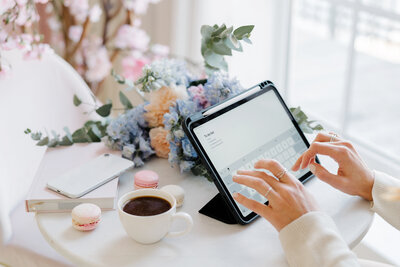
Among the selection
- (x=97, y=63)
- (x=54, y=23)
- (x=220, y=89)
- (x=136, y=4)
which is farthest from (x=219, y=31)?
(x=54, y=23)

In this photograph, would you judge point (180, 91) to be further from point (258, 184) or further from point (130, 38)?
point (130, 38)

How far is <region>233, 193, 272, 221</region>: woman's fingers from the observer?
96 centimetres

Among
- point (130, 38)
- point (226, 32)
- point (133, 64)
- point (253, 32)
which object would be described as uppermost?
point (226, 32)

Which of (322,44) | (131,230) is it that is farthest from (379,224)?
(322,44)

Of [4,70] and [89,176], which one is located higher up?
[4,70]

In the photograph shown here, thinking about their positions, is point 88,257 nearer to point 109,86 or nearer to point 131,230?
point 131,230

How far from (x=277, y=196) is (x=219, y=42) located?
0.49m

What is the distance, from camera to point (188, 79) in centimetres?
132

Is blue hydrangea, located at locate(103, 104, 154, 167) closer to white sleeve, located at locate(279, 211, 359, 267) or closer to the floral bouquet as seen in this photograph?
the floral bouquet

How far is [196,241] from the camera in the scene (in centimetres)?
97

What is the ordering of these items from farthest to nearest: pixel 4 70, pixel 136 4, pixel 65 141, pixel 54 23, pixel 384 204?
pixel 54 23
pixel 136 4
pixel 4 70
pixel 65 141
pixel 384 204

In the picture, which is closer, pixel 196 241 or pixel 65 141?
pixel 196 241

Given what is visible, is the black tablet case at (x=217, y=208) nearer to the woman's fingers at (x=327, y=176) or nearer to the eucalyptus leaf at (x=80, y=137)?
the woman's fingers at (x=327, y=176)

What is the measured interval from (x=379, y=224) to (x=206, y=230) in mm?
966
